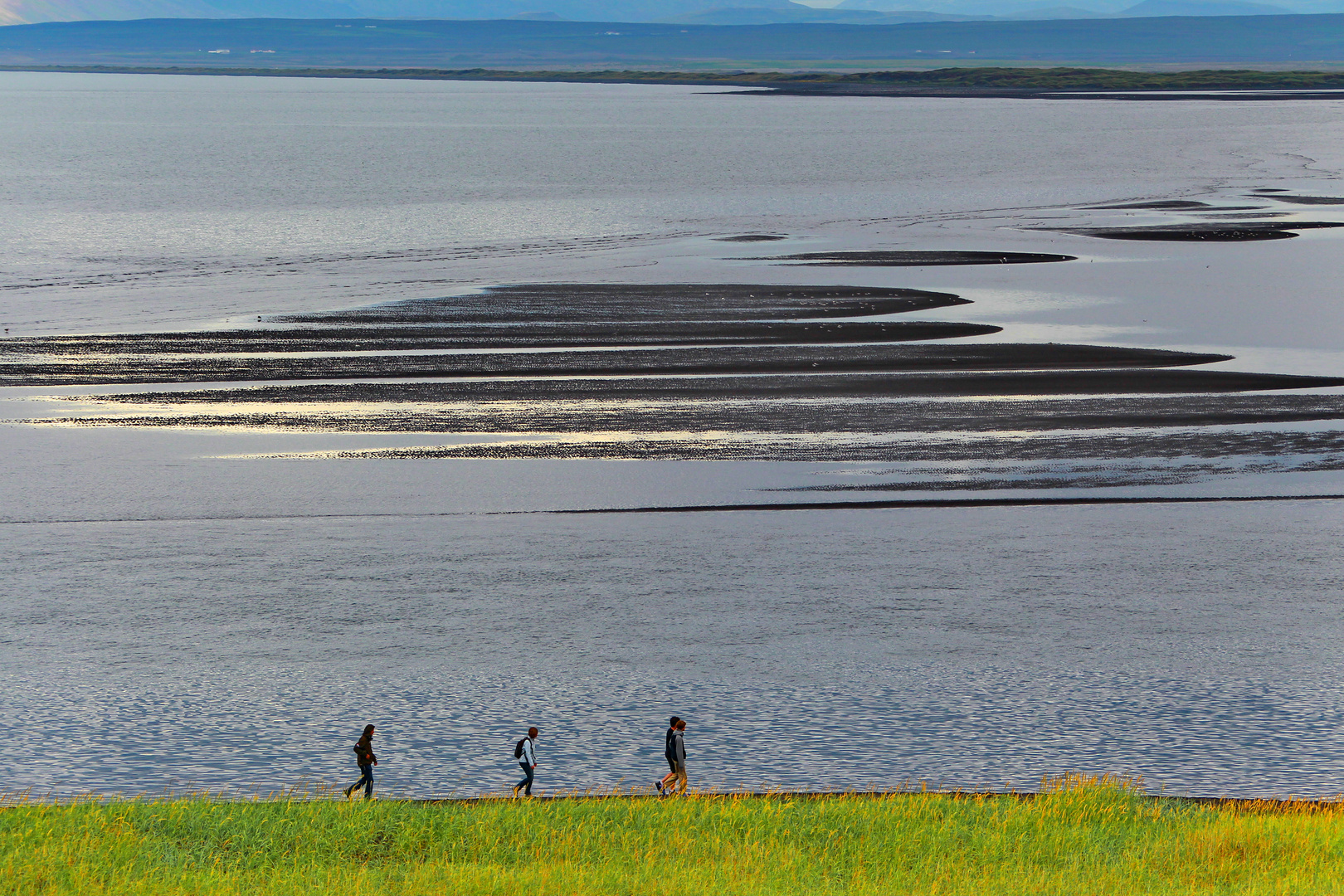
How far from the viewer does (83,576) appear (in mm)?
21453

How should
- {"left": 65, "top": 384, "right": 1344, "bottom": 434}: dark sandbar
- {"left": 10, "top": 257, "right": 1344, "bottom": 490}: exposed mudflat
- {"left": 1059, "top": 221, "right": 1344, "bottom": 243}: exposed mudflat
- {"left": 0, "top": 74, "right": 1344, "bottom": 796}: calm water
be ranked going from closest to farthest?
{"left": 0, "top": 74, "right": 1344, "bottom": 796}: calm water < {"left": 10, "top": 257, "right": 1344, "bottom": 490}: exposed mudflat < {"left": 65, "top": 384, "right": 1344, "bottom": 434}: dark sandbar < {"left": 1059, "top": 221, "right": 1344, "bottom": 243}: exposed mudflat

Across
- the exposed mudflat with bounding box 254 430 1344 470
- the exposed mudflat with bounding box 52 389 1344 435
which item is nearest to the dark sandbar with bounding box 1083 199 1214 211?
the exposed mudflat with bounding box 52 389 1344 435

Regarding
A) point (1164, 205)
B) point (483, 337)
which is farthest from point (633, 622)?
point (1164, 205)

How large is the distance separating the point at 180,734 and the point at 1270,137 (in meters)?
118

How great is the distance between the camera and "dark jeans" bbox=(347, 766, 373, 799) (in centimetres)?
1498

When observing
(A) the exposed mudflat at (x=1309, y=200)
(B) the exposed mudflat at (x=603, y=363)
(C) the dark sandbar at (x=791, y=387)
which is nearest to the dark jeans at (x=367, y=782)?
(C) the dark sandbar at (x=791, y=387)

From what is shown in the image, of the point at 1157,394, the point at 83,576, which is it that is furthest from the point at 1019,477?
the point at 83,576

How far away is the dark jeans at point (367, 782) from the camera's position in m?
15.0

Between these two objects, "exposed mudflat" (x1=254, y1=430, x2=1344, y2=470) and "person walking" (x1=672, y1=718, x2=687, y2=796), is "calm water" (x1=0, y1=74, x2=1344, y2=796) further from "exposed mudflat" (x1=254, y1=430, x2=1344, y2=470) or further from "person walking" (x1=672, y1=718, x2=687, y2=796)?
"person walking" (x1=672, y1=718, x2=687, y2=796)

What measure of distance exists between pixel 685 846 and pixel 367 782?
311 cm

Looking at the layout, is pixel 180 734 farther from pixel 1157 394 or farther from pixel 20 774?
pixel 1157 394

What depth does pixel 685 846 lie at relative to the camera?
14117 mm

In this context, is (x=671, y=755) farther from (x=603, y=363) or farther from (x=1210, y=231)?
(x=1210, y=231)

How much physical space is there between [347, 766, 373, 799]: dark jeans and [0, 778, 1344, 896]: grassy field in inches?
11.0
